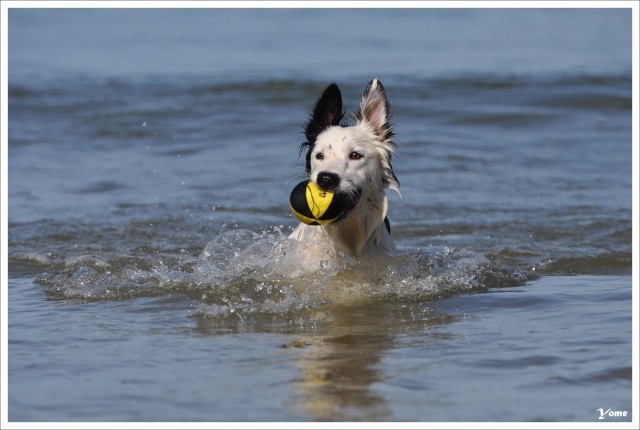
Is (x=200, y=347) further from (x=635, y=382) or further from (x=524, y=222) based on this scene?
(x=524, y=222)

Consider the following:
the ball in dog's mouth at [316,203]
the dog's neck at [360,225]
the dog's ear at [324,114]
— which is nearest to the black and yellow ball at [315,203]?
the ball in dog's mouth at [316,203]

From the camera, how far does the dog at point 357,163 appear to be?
6816mm

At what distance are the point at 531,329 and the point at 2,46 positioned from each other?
18.4 ft

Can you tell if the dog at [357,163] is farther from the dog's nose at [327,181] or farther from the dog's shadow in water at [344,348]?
the dog's shadow in water at [344,348]

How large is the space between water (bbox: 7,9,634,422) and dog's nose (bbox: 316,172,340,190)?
58cm

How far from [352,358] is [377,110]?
2.51m

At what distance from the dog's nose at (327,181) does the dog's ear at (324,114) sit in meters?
0.70

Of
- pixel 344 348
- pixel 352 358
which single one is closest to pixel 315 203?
pixel 344 348

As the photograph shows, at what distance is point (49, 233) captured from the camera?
9305 millimetres

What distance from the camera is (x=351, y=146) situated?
270 inches

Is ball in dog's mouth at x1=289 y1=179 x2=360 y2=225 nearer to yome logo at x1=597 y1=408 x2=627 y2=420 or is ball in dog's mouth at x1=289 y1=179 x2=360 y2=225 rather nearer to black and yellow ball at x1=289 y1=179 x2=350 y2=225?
black and yellow ball at x1=289 y1=179 x2=350 y2=225

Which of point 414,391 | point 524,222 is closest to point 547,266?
point 524,222

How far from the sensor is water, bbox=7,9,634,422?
4832 mm

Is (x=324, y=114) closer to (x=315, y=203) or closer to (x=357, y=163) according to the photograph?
(x=357, y=163)
